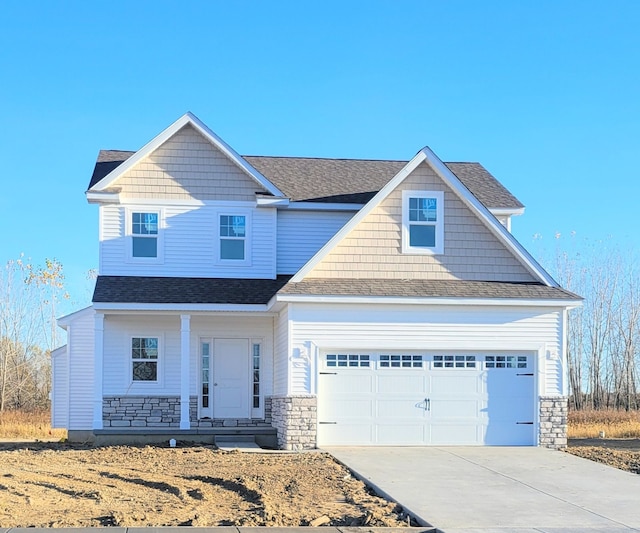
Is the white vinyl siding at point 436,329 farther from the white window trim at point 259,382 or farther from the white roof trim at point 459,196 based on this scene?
the white window trim at point 259,382

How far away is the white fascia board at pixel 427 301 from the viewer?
19.5 meters

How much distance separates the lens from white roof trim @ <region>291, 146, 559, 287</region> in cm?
2041

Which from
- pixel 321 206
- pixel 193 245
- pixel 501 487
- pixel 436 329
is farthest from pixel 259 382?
pixel 501 487

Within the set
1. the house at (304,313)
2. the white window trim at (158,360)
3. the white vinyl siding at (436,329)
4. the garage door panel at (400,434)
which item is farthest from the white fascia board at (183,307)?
the garage door panel at (400,434)

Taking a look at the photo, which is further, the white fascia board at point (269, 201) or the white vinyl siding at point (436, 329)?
the white fascia board at point (269, 201)

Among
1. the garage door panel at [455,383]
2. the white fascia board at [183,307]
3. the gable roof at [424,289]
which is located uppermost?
the gable roof at [424,289]

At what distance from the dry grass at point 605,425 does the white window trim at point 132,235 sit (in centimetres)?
1302

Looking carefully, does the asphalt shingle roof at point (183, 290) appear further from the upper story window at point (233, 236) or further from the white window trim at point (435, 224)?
the white window trim at point (435, 224)

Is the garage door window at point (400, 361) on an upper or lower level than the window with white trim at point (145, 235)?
lower

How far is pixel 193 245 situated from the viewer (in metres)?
23.4

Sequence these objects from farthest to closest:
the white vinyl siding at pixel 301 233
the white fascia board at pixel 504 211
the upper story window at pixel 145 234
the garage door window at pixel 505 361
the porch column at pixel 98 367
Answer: the white fascia board at pixel 504 211
the white vinyl siding at pixel 301 233
the upper story window at pixel 145 234
the porch column at pixel 98 367
the garage door window at pixel 505 361

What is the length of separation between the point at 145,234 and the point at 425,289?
748 centimetres

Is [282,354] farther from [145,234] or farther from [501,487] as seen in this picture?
[501,487]

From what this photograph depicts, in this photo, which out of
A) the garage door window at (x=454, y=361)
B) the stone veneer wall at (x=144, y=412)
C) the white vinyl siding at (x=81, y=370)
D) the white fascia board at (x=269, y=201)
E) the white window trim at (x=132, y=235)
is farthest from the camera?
the white vinyl siding at (x=81, y=370)
